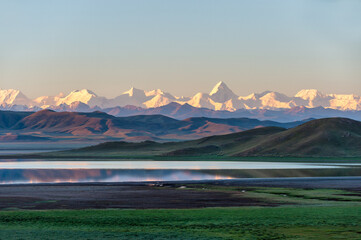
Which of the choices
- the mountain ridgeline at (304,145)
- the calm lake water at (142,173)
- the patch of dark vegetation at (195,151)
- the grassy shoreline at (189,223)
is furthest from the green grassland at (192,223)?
the patch of dark vegetation at (195,151)

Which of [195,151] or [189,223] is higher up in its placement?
[195,151]

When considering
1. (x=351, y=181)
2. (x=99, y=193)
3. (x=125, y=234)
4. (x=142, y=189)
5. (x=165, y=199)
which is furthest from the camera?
(x=351, y=181)

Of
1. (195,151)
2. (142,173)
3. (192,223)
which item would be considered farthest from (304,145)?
(192,223)

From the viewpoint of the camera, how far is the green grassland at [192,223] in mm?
34188

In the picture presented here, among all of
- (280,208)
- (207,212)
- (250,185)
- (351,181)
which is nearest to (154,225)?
(207,212)

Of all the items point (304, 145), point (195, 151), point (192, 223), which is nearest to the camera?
→ point (192, 223)

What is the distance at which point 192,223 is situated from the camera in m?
38.8

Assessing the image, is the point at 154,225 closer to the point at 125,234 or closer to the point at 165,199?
the point at 125,234

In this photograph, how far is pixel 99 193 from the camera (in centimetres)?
6128

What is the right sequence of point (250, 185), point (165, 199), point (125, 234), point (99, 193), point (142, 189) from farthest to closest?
point (250, 185)
point (142, 189)
point (99, 193)
point (165, 199)
point (125, 234)

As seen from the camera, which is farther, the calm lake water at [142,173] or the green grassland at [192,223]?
the calm lake water at [142,173]

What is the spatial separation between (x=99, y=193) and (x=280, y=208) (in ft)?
71.2

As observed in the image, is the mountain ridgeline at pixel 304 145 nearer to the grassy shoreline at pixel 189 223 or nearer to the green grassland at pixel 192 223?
the green grassland at pixel 192 223

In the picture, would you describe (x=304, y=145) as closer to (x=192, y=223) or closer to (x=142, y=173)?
(x=142, y=173)
